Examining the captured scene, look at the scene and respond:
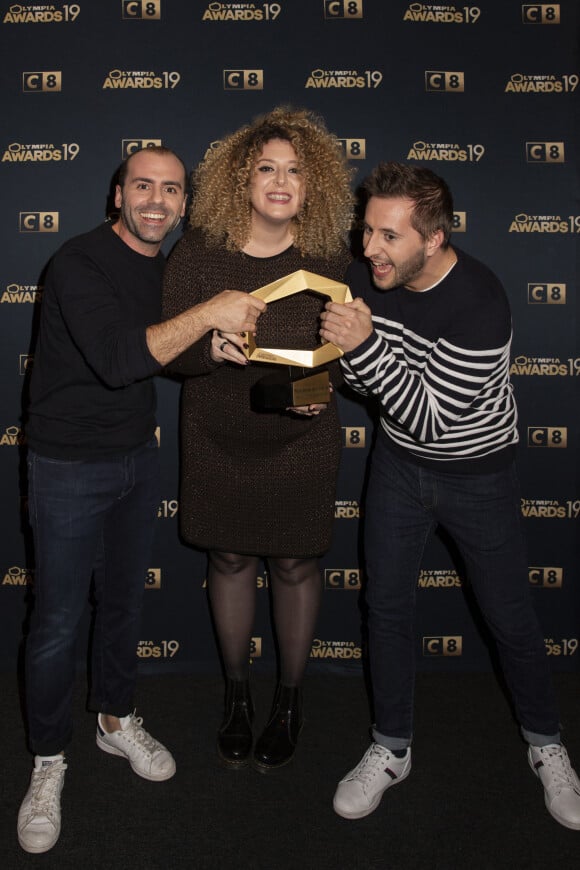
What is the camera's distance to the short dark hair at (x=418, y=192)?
1.81 m

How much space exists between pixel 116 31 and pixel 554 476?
2.25 m

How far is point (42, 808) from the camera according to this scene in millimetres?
1924

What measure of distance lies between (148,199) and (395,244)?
2.26 feet

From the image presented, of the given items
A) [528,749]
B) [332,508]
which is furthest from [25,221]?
[528,749]

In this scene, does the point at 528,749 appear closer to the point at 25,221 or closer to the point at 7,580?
the point at 7,580

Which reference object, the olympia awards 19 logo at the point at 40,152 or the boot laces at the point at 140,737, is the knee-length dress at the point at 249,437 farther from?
the olympia awards 19 logo at the point at 40,152

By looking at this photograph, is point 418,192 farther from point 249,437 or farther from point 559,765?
point 559,765

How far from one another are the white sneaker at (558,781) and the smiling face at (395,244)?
54.4 inches

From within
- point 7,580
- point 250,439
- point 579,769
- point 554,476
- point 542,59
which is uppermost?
point 542,59

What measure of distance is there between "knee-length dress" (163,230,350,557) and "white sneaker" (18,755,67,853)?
2.44 ft

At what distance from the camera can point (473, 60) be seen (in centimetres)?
258

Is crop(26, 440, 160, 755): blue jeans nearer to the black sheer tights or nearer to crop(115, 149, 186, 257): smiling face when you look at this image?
the black sheer tights

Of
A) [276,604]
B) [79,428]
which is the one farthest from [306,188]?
[276,604]

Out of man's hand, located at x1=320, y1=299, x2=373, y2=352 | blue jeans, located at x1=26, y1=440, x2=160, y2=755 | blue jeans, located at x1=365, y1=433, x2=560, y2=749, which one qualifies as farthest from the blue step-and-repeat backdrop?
man's hand, located at x1=320, y1=299, x2=373, y2=352
